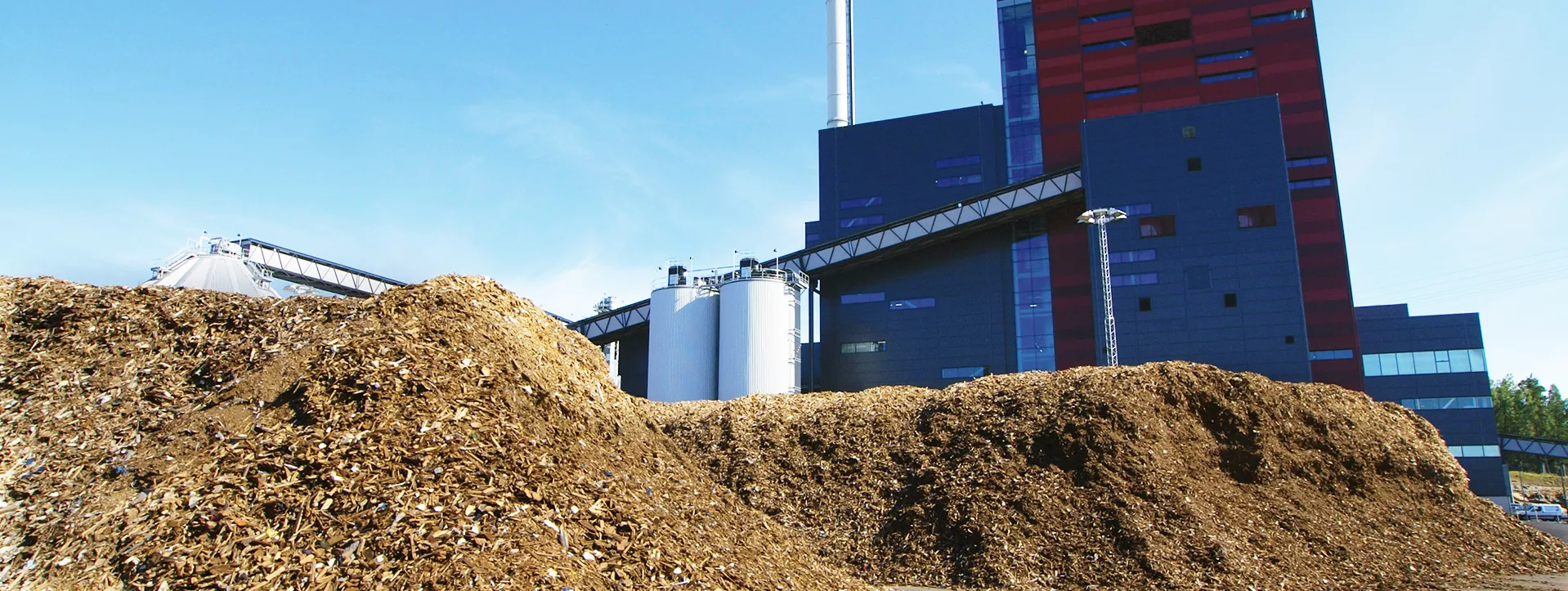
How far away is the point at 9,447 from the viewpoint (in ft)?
25.9

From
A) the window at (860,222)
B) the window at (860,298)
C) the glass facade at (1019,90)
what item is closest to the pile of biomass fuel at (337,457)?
the window at (860,298)

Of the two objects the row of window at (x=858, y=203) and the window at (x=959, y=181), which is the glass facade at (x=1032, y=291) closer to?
the window at (x=959, y=181)

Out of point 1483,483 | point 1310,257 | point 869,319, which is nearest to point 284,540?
point 869,319

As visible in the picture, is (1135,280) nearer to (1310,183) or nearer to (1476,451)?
(1310,183)

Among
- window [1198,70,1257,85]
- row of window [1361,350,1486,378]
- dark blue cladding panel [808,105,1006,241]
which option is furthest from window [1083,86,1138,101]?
row of window [1361,350,1486,378]

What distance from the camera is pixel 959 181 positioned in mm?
52156

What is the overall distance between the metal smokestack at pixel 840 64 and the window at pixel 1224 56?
2301cm

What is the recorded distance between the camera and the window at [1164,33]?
158ft

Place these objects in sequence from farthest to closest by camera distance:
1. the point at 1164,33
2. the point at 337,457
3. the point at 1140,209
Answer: the point at 1164,33 → the point at 1140,209 → the point at 337,457

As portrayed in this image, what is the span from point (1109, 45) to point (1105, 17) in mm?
1858

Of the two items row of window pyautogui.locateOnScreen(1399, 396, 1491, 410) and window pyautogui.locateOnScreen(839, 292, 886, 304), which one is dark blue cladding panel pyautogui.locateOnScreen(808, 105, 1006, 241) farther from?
row of window pyautogui.locateOnScreen(1399, 396, 1491, 410)

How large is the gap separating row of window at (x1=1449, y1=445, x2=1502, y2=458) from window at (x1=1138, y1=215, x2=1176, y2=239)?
20380 millimetres

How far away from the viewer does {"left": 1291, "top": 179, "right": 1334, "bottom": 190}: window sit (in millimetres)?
43062

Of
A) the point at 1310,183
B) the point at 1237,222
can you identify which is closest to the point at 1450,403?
the point at 1310,183
